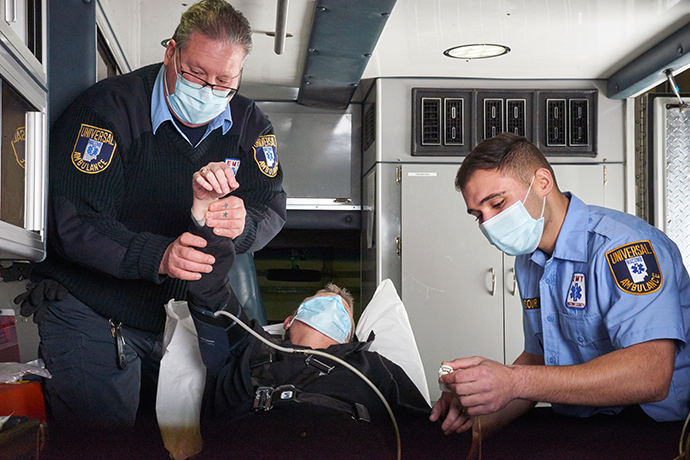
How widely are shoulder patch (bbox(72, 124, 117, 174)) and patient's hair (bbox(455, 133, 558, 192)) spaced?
2.27ft

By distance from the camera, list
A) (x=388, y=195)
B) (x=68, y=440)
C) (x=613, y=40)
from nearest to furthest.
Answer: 1. (x=68, y=440)
2. (x=613, y=40)
3. (x=388, y=195)

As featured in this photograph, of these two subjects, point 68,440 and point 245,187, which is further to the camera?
point 245,187

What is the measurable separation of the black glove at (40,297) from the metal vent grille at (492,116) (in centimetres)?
146

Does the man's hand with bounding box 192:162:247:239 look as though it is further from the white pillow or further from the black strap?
the white pillow

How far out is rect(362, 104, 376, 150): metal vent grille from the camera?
1.59 meters

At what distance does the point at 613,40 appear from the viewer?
1685 mm

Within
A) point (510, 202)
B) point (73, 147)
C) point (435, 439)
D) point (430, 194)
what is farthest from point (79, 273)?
point (430, 194)

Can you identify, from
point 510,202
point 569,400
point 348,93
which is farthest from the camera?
point 348,93

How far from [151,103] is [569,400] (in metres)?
0.92

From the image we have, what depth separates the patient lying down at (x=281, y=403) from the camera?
0.78 metres

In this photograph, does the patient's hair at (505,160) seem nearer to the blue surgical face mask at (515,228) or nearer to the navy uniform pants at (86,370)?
the blue surgical face mask at (515,228)

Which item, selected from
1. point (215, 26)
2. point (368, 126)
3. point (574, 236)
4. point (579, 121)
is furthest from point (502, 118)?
point (215, 26)

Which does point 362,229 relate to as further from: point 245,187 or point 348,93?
point 245,187

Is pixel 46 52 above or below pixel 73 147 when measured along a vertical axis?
above
